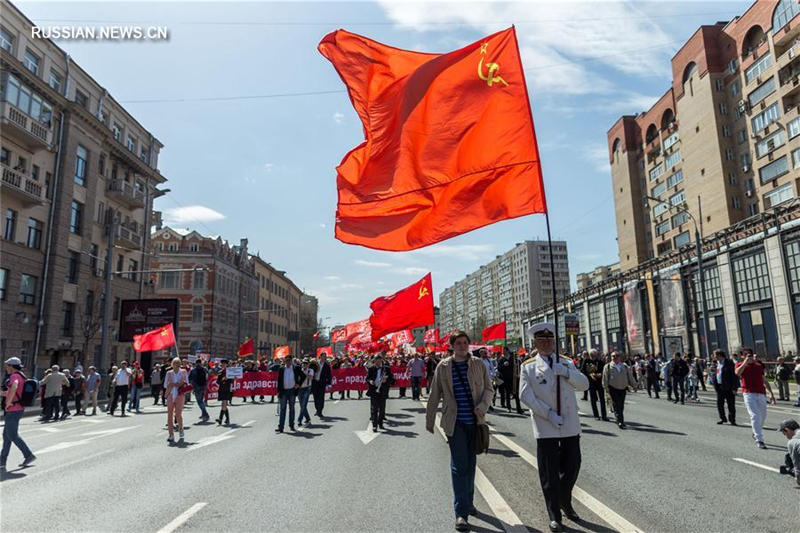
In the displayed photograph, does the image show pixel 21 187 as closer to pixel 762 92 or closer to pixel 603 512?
pixel 603 512

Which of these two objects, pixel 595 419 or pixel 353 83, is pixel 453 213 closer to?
pixel 353 83

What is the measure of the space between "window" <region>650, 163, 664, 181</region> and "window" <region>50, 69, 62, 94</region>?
60.9 metres

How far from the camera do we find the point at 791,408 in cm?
1659

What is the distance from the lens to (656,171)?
2451 inches

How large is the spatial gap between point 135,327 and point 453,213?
32355 millimetres

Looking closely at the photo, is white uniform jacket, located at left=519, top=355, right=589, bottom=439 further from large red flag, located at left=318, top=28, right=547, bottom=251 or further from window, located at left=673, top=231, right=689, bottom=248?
window, located at left=673, top=231, right=689, bottom=248

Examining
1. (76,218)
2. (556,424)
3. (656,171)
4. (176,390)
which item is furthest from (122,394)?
(656,171)

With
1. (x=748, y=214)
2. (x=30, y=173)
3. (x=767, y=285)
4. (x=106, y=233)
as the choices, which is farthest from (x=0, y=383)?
(x=748, y=214)

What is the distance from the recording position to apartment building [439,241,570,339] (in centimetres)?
14212

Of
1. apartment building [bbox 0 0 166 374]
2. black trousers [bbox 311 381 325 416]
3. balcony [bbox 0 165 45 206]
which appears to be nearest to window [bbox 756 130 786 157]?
black trousers [bbox 311 381 325 416]

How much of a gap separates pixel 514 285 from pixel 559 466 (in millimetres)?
149326

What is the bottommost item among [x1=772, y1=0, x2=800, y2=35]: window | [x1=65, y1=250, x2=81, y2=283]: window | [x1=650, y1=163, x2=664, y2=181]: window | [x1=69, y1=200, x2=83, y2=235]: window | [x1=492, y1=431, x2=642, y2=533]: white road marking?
[x1=492, y1=431, x2=642, y2=533]: white road marking

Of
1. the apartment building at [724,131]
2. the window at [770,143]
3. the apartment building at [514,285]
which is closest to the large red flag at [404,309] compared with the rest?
the apartment building at [724,131]

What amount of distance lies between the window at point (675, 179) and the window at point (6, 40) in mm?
60784
